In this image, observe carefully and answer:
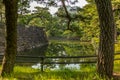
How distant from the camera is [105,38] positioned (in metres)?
9.49

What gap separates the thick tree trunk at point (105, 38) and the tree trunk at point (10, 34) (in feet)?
9.93

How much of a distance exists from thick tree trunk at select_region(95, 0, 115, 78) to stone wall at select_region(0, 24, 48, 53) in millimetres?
27000

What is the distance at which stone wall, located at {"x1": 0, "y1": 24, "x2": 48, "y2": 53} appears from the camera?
4126cm

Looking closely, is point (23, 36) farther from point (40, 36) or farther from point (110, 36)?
point (110, 36)

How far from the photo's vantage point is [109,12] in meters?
9.33

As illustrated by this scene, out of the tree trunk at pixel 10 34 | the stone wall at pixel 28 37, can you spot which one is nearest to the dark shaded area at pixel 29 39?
the stone wall at pixel 28 37

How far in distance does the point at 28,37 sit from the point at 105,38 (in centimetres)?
4089

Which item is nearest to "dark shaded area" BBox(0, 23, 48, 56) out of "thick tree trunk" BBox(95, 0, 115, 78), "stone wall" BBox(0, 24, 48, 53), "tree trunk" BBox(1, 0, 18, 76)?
"stone wall" BBox(0, 24, 48, 53)

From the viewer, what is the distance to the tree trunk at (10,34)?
10055mm

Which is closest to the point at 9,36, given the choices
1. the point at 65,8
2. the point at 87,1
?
the point at 65,8

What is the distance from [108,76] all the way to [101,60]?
2.04ft

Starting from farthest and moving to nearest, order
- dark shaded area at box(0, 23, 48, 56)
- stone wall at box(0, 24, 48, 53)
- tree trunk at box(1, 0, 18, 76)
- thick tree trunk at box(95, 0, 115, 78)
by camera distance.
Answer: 1. stone wall at box(0, 24, 48, 53)
2. dark shaded area at box(0, 23, 48, 56)
3. tree trunk at box(1, 0, 18, 76)
4. thick tree trunk at box(95, 0, 115, 78)

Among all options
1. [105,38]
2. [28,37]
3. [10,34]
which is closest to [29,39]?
[28,37]

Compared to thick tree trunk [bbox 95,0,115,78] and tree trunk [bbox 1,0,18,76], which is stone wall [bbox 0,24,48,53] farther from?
thick tree trunk [bbox 95,0,115,78]
